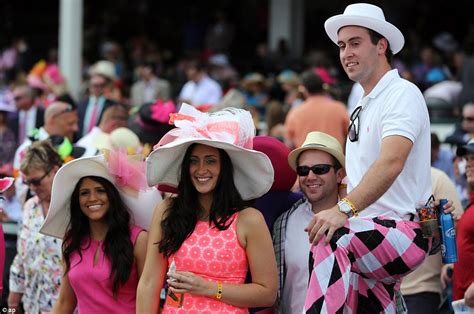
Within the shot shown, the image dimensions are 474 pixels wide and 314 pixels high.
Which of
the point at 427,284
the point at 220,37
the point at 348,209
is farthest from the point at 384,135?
the point at 220,37

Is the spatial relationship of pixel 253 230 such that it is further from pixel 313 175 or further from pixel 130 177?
pixel 130 177

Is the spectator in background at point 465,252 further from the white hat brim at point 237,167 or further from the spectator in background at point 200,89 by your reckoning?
the spectator in background at point 200,89

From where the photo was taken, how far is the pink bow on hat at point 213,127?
532 centimetres

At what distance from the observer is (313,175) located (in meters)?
5.70

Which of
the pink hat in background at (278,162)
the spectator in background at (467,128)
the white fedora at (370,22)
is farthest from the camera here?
the spectator in background at (467,128)

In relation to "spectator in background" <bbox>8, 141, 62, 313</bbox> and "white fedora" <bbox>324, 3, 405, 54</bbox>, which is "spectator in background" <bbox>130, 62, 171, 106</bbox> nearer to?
"spectator in background" <bbox>8, 141, 62, 313</bbox>

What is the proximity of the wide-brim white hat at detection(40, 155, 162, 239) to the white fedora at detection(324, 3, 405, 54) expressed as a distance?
5.05ft

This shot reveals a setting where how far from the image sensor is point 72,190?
5938 millimetres

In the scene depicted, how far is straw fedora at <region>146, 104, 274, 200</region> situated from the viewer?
5.32 m

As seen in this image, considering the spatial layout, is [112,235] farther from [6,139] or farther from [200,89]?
[200,89]

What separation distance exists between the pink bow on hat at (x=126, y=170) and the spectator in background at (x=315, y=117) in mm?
4389

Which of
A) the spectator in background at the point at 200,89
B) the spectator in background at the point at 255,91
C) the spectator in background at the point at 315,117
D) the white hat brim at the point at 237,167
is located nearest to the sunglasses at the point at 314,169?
the white hat brim at the point at 237,167

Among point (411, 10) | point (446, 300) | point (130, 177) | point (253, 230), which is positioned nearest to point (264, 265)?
point (253, 230)

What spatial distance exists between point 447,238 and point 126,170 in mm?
1870
